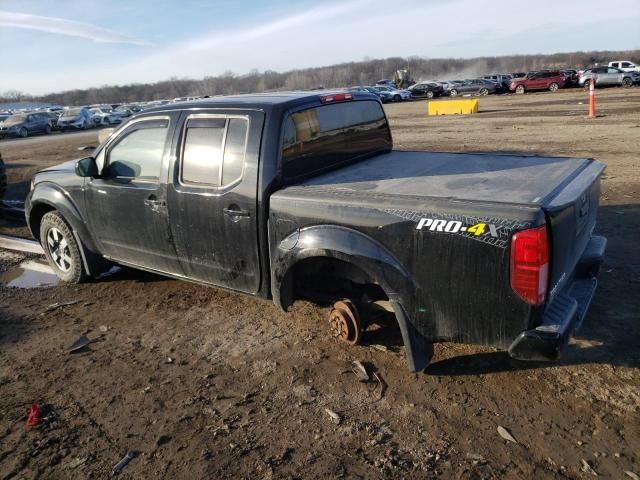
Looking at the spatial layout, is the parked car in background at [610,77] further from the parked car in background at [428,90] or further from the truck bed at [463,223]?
the truck bed at [463,223]

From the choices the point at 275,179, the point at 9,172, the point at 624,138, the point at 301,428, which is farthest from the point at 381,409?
the point at 9,172

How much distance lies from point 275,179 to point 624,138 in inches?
502

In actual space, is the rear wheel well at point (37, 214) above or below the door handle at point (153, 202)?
below

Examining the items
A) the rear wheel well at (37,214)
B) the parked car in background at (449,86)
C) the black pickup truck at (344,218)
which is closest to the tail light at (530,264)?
the black pickup truck at (344,218)

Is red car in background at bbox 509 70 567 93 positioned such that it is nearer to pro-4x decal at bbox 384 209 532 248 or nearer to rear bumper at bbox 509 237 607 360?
rear bumper at bbox 509 237 607 360

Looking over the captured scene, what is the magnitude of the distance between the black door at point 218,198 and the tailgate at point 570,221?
2.02 metres

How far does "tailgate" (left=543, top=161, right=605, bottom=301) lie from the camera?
2.85m

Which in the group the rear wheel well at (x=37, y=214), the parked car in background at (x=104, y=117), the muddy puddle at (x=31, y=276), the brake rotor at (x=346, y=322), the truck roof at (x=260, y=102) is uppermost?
the parked car in background at (x=104, y=117)

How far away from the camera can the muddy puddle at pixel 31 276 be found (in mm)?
5926

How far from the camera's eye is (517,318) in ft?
9.40

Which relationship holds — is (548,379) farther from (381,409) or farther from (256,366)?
(256,366)

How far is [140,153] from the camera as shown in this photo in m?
4.66

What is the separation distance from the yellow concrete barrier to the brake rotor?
24239mm

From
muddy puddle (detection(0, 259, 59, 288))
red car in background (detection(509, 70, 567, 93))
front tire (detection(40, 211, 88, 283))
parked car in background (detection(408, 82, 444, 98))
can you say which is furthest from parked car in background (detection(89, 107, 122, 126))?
front tire (detection(40, 211, 88, 283))
